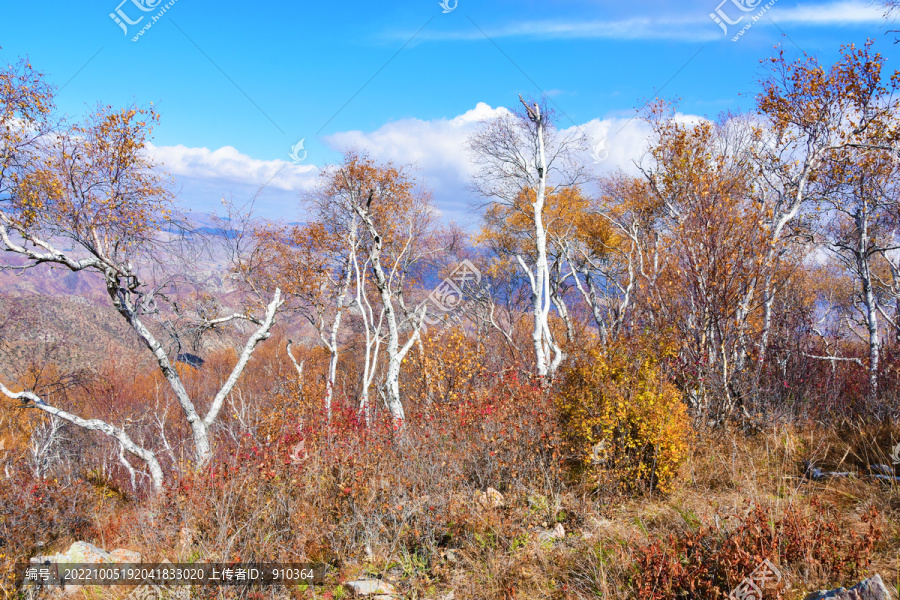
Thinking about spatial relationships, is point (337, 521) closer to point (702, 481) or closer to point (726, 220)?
point (702, 481)

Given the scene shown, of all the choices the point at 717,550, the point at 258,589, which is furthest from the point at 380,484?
the point at 717,550

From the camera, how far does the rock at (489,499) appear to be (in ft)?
17.0

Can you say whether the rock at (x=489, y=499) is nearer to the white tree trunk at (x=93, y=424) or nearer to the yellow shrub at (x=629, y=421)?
the yellow shrub at (x=629, y=421)

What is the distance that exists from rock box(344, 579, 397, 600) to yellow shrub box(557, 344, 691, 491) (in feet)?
9.17

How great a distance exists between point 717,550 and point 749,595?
0.60 m

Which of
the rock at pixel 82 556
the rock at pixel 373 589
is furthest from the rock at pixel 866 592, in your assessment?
the rock at pixel 82 556

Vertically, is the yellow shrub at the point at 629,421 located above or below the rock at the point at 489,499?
above

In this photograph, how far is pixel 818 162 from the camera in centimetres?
977

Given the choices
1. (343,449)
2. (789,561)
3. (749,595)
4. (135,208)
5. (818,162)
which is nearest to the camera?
(749,595)

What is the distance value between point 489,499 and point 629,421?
2.07 meters

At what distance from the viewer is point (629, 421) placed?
5.67 m

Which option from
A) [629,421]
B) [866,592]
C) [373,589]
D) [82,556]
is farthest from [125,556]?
[866,592]

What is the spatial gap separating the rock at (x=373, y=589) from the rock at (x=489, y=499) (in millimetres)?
1335

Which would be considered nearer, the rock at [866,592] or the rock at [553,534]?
the rock at [866,592]
